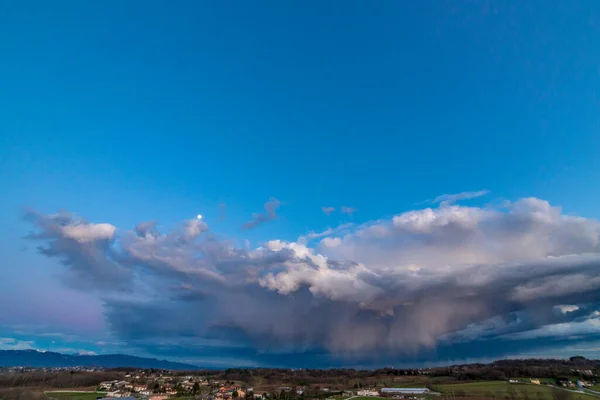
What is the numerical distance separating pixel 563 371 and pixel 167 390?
665 ft

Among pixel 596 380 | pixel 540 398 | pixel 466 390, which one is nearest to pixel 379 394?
pixel 466 390

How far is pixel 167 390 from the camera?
6142 inches

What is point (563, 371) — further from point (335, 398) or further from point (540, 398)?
point (335, 398)

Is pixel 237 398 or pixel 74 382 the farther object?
pixel 74 382

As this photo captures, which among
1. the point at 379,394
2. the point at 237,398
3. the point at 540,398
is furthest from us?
the point at 379,394

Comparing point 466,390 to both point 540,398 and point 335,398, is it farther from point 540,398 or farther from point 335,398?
point 335,398

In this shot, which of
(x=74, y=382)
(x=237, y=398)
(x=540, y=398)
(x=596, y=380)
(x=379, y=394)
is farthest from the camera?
(x=74, y=382)

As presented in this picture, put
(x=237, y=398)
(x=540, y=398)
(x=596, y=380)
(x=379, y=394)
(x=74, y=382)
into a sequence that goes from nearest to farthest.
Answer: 1. (x=540, y=398)
2. (x=237, y=398)
3. (x=379, y=394)
4. (x=596, y=380)
5. (x=74, y=382)

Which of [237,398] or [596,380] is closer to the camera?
[237,398]

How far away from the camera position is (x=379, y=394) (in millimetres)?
147750

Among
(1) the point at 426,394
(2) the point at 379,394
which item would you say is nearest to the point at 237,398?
(2) the point at 379,394

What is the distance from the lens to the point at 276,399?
138 meters

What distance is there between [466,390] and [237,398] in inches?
3776

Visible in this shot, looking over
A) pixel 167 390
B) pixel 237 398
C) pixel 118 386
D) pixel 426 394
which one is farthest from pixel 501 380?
pixel 118 386
